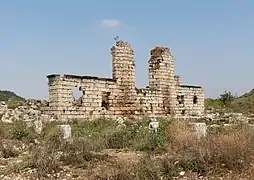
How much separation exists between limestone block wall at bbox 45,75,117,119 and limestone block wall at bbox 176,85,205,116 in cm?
540

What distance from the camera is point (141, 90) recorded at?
2156cm

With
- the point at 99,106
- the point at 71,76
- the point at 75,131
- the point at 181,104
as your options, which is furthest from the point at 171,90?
the point at 75,131

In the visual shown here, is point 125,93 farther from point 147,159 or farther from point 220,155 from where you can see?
point 220,155

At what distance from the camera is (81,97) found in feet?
62.6

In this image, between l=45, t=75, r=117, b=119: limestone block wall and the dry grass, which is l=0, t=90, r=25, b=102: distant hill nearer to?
l=45, t=75, r=117, b=119: limestone block wall

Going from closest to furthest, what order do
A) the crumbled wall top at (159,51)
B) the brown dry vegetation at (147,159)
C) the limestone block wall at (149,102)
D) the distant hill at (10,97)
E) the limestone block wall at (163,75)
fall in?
the brown dry vegetation at (147,159)
the limestone block wall at (149,102)
the limestone block wall at (163,75)
the crumbled wall top at (159,51)
the distant hill at (10,97)

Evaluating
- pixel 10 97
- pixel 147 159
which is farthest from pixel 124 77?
pixel 10 97

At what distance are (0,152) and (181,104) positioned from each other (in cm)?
1516

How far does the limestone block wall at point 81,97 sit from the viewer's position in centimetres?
1786

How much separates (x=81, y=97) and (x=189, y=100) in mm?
8332

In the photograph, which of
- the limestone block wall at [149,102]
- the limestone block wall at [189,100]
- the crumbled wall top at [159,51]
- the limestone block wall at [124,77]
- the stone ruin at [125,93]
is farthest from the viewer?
the limestone block wall at [189,100]

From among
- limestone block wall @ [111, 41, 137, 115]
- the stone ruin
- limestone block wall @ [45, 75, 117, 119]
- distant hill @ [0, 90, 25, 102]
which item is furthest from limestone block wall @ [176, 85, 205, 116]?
distant hill @ [0, 90, 25, 102]

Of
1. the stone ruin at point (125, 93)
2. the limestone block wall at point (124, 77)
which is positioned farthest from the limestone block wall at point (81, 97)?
the limestone block wall at point (124, 77)

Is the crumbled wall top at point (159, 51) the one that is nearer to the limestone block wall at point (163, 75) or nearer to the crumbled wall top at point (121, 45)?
the limestone block wall at point (163, 75)
